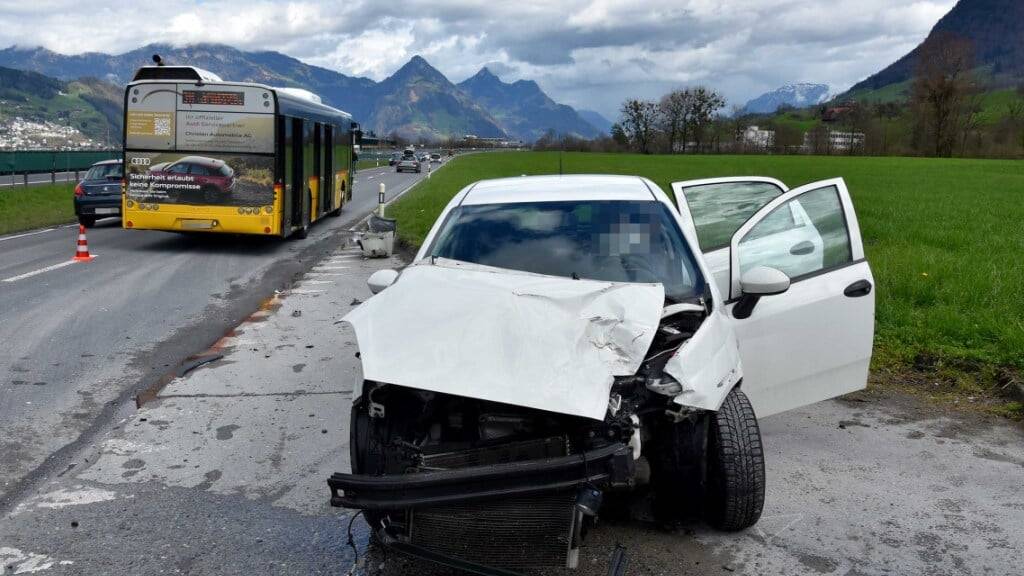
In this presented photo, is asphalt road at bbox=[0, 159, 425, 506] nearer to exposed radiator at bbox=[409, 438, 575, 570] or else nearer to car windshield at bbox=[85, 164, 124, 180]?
car windshield at bbox=[85, 164, 124, 180]

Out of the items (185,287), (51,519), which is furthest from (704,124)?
(51,519)

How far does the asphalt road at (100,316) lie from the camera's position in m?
6.14

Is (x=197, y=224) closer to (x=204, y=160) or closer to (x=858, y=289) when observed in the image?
(x=204, y=160)

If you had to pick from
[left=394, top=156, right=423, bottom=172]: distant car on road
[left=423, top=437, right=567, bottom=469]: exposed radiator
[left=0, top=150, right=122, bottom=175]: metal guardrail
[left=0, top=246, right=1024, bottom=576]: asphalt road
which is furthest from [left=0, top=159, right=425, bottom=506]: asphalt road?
[left=394, top=156, right=423, bottom=172]: distant car on road

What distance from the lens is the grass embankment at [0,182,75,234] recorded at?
22219 millimetres

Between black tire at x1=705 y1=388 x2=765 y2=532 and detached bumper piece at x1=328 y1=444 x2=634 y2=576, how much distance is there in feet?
2.69

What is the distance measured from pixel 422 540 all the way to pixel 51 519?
2.20m

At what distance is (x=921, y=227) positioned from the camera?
711 inches

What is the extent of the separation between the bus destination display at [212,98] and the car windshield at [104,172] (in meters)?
6.52

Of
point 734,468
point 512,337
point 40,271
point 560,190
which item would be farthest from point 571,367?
point 40,271

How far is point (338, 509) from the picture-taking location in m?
4.73

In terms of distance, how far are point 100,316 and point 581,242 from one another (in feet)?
23.2

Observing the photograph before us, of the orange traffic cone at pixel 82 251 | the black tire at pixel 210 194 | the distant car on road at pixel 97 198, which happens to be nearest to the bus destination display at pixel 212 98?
the black tire at pixel 210 194

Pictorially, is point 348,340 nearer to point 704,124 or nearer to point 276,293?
point 276,293
